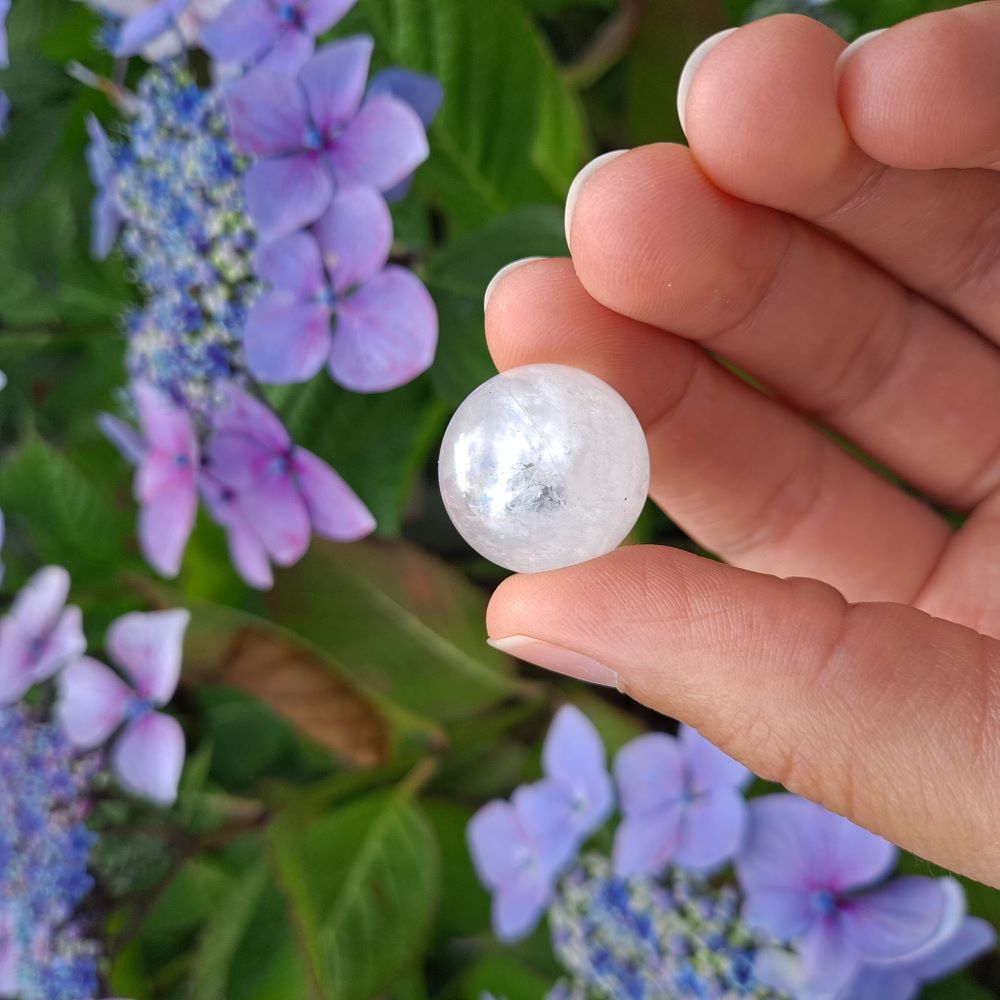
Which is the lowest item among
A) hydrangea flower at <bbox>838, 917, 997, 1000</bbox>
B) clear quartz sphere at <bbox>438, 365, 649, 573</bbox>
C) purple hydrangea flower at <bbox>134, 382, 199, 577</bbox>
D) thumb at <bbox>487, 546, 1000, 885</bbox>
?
hydrangea flower at <bbox>838, 917, 997, 1000</bbox>

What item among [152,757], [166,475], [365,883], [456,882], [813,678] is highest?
[813,678]

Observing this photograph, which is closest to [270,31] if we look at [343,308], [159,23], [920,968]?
[159,23]

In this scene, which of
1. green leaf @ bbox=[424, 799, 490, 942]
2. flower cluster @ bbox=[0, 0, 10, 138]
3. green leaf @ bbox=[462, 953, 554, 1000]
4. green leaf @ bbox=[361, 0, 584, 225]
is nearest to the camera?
flower cluster @ bbox=[0, 0, 10, 138]

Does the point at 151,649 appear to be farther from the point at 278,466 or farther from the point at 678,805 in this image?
the point at 678,805

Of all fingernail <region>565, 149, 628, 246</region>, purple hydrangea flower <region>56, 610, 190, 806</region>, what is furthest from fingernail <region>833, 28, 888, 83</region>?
purple hydrangea flower <region>56, 610, 190, 806</region>

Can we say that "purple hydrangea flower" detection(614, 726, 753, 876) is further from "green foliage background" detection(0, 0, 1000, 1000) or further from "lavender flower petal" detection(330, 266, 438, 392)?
"lavender flower petal" detection(330, 266, 438, 392)

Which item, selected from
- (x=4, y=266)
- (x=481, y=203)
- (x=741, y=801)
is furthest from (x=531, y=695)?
(x=4, y=266)

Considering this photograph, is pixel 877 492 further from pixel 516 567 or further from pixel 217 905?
pixel 217 905
